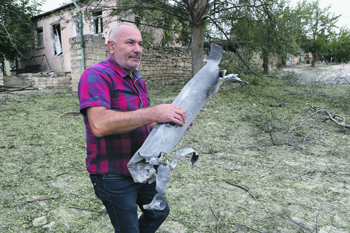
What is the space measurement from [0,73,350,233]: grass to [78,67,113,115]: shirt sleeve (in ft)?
5.24

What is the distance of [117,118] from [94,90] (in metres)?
0.20

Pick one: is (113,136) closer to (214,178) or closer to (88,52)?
(214,178)

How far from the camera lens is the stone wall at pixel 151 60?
8.39 meters

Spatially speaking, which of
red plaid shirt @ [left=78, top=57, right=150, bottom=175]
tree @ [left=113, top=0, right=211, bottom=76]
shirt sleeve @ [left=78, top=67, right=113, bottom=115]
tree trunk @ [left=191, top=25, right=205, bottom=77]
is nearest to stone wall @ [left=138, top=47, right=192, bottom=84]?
tree @ [left=113, top=0, right=211, bottom=76]

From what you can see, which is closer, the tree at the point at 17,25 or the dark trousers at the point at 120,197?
the dark trousers at the point at 120,197

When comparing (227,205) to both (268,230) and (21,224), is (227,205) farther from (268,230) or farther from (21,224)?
(21,224)

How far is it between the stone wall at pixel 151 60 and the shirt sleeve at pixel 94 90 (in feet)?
24.8

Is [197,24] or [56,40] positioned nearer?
[197,24]

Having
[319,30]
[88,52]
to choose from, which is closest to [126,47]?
[88,52]

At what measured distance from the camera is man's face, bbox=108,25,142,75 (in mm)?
1516

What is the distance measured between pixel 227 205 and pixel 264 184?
2.50 feet

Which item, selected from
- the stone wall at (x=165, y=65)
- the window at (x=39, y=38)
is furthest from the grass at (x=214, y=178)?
the window at (x=39, y=38)

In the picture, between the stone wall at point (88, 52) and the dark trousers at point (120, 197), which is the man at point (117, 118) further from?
the stone wall at point (88, 52)

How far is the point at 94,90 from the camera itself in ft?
4.21
